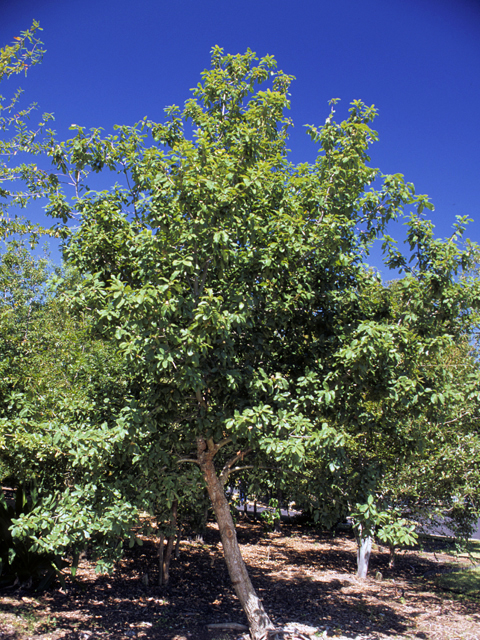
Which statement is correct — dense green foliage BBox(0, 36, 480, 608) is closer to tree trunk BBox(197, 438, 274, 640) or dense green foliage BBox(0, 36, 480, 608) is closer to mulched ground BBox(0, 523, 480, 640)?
tree trunk BBox(197, 438, 274, 640)

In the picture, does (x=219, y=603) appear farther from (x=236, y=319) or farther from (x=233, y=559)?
(x=236, y=319)

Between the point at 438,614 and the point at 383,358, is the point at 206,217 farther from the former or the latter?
the point at 438,614

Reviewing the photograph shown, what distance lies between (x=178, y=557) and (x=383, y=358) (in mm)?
9699

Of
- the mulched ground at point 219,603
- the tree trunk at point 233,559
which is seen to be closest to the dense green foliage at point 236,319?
the tree trunk at point 233,559

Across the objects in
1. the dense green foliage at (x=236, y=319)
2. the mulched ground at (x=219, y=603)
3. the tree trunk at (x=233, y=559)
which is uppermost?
the dense green foliage at (x=236, y=319)

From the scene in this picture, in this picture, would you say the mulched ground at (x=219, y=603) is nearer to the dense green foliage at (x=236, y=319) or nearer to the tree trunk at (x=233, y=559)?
the tree trunk at (x=233, y=559)

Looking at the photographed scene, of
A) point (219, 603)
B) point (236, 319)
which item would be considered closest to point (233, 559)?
point (219, 603)

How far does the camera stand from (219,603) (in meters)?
8.95

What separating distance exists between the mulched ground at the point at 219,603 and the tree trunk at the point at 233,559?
2.21 feet

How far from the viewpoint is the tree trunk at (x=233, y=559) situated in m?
6.79

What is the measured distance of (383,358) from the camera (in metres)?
5.61

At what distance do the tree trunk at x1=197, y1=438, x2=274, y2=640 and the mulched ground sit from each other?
2.21 ft

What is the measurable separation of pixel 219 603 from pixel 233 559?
2.82 meters

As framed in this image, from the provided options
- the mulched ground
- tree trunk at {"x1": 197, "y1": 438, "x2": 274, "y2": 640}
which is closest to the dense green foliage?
tree trunk at {"x1": 197, "y1": 438, "x2": 274, "y2": 640}
